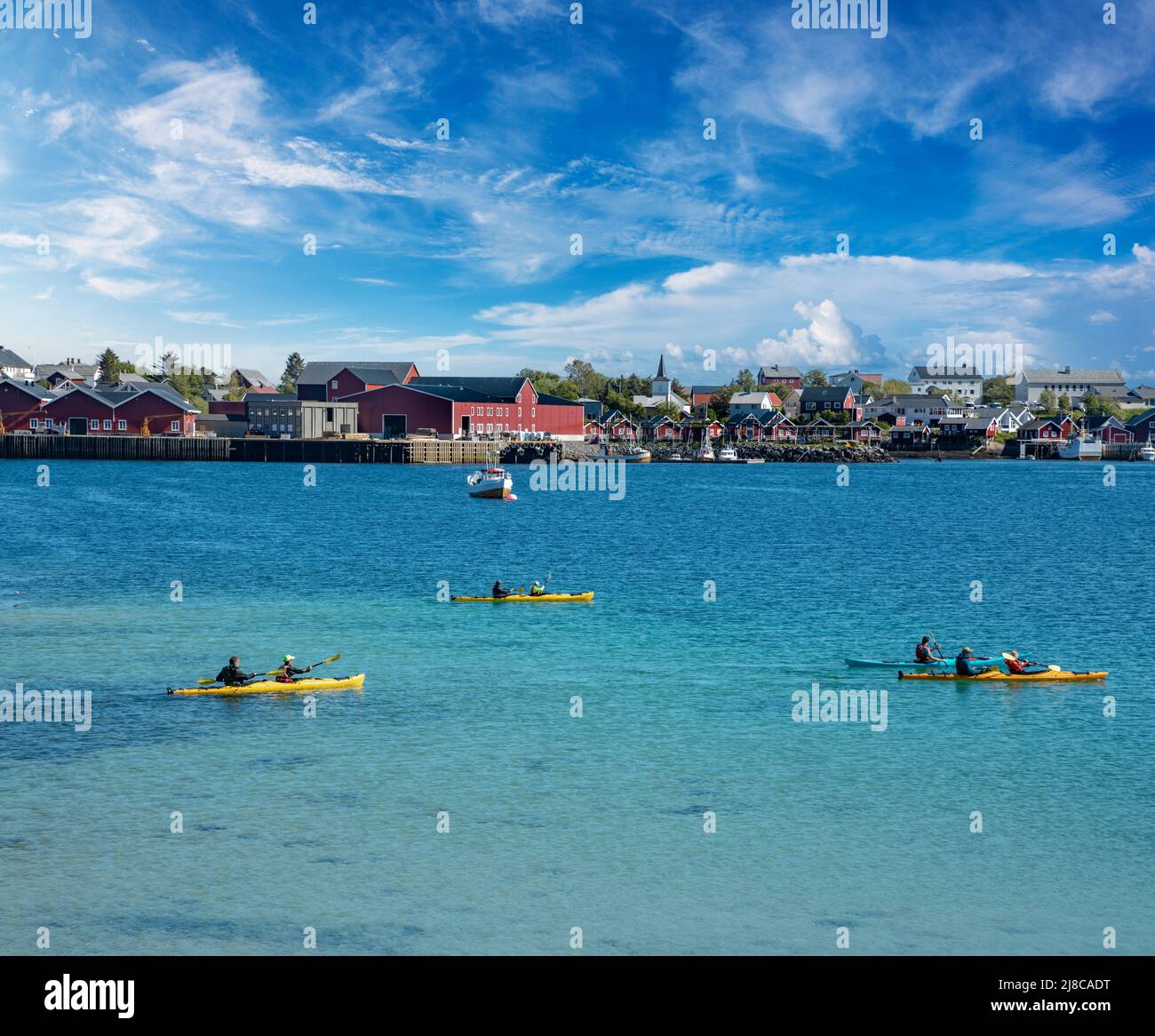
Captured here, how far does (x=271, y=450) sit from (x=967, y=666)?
171515 mm

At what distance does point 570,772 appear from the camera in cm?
2973

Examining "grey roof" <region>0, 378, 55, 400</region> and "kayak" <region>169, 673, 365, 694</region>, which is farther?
"grey roof" <region>0, 378, 55, 400</region>

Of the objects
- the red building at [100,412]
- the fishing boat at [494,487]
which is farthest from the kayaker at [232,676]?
Answer: the red building at [100,412]

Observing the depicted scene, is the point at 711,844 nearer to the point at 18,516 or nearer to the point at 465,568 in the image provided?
the point at 465,568

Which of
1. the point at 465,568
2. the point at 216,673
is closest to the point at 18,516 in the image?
the point at 465,568

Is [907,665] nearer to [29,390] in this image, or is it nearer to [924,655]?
[924,655]

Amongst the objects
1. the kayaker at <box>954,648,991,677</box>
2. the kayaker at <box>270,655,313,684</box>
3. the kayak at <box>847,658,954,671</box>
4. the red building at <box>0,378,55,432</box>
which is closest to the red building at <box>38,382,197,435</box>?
the red building at <box>0,378,55,432</box>

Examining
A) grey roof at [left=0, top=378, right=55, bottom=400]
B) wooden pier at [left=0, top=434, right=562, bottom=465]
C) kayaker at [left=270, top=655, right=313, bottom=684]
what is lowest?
kayaker at [left=270, top=655, right=313, bottom=684]

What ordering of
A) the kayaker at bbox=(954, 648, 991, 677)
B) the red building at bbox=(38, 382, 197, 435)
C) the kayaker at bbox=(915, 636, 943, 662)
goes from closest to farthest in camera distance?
the kayaker at bbox=(954, 648, 991, 677)
the kayaker at bbox=(915, 636, 943, 662)
the red building at bbox=(38, 382, 197, 435)

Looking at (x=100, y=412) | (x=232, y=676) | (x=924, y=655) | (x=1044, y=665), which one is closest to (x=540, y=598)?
(x=924, y=655)

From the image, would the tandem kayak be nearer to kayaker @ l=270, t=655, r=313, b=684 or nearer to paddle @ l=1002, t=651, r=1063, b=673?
paddle @ l=1002, t=651, r=1063, b=673

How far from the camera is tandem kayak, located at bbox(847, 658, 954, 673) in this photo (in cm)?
4059

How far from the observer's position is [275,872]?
22906mm

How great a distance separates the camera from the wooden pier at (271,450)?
623 feet
